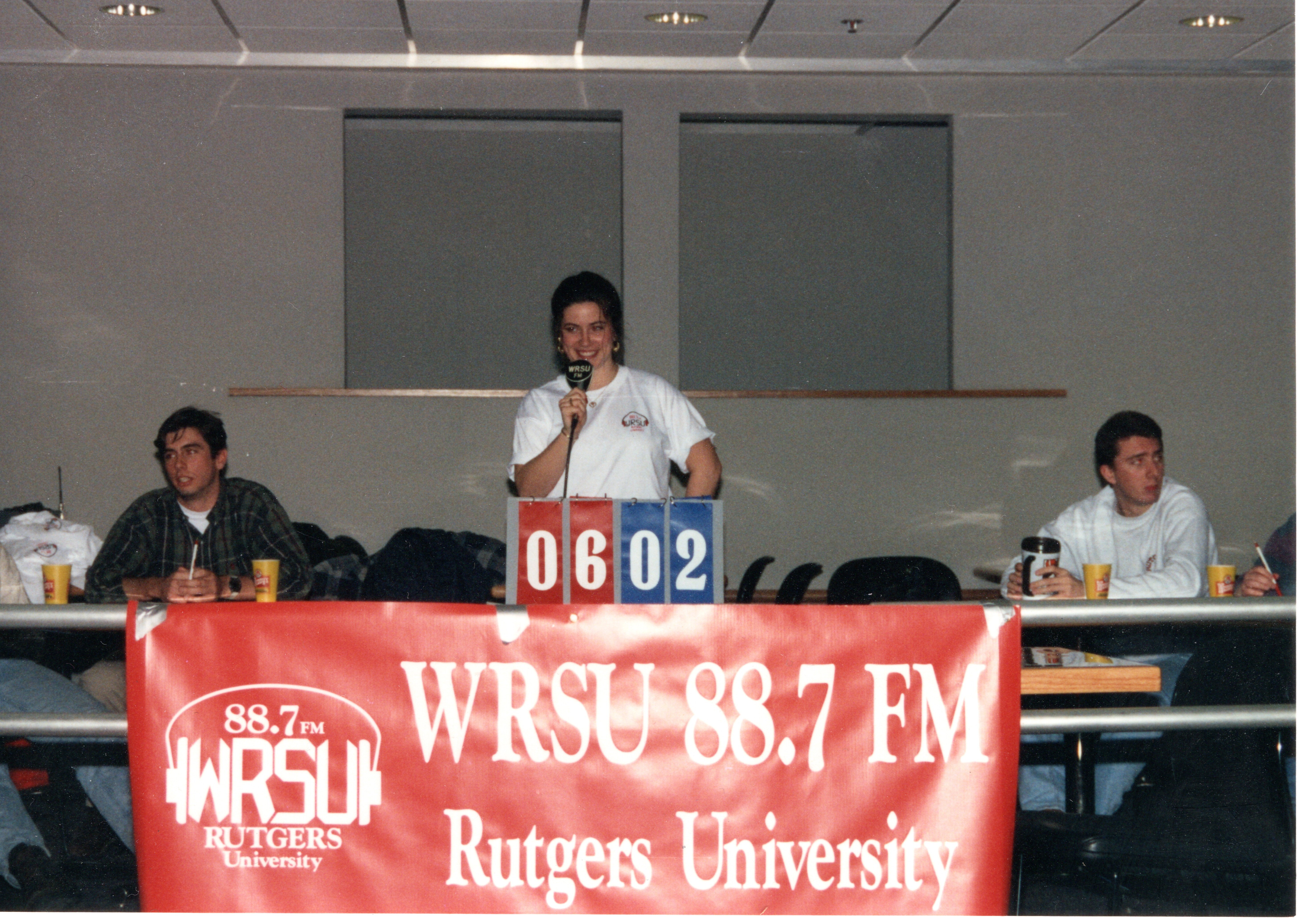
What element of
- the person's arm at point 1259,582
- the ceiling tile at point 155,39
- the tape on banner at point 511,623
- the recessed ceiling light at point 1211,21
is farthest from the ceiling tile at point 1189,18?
the tape on banner at point 511,623

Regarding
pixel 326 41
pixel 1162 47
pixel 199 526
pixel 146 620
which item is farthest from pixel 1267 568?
pixel 326 41

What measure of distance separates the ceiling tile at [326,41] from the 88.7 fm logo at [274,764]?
413cm

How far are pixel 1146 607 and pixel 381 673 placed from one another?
116cm

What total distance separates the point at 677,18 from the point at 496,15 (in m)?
0.75

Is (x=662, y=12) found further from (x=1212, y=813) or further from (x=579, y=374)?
(x=1212, y=813)

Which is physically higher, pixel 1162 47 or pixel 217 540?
pixel 1162 47

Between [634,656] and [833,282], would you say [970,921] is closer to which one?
[634,656]

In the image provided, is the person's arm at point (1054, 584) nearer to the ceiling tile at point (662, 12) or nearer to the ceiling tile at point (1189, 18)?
the ceiling tile at point (662, 12)

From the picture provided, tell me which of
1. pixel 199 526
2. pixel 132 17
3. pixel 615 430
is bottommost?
pixel 199 526

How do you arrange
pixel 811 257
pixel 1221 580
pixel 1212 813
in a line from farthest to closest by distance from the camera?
pixel 811 257, pixel 1221 580, pixel 1212 813

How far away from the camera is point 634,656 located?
1.87 meters

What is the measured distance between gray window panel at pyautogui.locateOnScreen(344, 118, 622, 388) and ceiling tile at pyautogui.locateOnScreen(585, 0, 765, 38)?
3.71 metres

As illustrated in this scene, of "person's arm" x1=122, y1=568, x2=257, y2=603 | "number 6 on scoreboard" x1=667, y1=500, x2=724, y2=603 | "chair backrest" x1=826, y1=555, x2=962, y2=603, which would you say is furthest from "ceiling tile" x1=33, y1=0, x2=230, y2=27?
"number 6 on scoreboard" x1=667, y1=500, x2=724, y2=603

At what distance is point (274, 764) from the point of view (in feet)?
6.08
